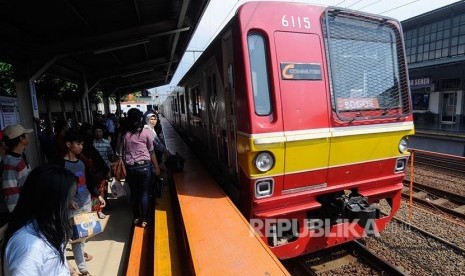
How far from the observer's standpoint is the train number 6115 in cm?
312

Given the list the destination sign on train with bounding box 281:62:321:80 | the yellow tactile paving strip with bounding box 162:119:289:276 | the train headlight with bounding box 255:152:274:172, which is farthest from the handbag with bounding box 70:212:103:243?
the destination sign on train with bounding box 281:62:321:80

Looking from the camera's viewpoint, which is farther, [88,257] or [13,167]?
[88,257]

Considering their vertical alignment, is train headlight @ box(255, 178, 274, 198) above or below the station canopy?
below

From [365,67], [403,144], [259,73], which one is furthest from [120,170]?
[403,144]

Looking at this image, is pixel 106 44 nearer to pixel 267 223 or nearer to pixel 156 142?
pixel 156 142

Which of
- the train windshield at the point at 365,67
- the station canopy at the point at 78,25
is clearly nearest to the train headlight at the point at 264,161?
the train windshield at the point at 365,67

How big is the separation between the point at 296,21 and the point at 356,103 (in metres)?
1.12

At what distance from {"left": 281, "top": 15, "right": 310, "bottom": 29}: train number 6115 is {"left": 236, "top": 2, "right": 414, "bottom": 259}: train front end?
0.04 feet

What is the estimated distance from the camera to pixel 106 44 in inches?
292

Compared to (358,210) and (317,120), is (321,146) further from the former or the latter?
(358,210)

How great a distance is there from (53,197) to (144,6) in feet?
20.1

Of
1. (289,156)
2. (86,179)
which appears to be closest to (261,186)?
(289,156)

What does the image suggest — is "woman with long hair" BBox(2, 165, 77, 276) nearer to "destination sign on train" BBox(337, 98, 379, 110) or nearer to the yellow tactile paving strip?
the yellow tactile paving strip

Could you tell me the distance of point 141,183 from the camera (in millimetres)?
4203
